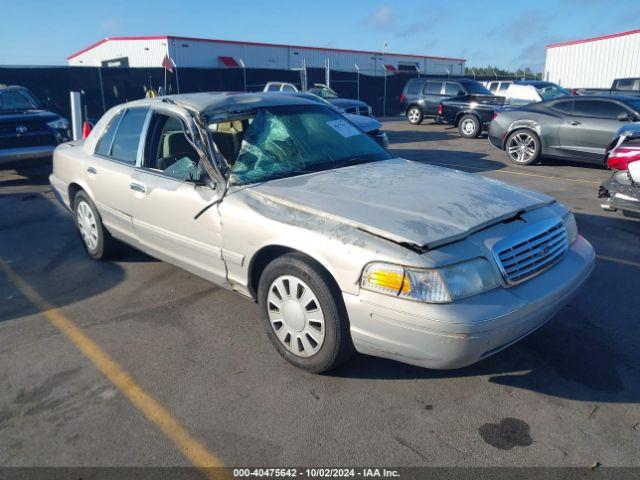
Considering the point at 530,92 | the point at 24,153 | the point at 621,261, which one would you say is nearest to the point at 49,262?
the point at 24,153

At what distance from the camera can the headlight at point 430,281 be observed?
260cm

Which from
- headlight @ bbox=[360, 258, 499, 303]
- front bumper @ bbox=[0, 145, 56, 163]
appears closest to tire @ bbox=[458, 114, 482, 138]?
front bumper @ bbox=[0, 145, 56, 163]

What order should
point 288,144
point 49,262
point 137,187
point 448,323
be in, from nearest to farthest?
point 448,323, point 288,144, point 137,187, point 49,262

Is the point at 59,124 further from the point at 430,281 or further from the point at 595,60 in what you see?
the point at 595,60

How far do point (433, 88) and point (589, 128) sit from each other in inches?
435

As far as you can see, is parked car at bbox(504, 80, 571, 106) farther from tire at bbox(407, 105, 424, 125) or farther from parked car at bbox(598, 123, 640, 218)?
parked car at bbox(598, 123, 640, 218)

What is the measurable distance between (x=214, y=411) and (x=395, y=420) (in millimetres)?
1021

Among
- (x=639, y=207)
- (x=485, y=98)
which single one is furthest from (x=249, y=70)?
(x=639, y=207)

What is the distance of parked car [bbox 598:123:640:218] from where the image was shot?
5773mm

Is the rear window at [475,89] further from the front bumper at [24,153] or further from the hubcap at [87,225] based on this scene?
the hubcap at [87,225]

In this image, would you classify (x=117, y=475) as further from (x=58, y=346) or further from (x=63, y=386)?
(x=58, y=346)

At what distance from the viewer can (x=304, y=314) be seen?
3074 mm

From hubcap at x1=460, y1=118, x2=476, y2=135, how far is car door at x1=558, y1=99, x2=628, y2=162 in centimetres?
587

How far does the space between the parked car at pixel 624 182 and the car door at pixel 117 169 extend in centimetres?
524
